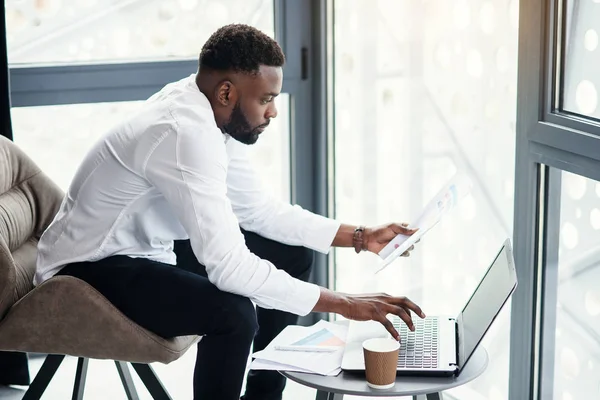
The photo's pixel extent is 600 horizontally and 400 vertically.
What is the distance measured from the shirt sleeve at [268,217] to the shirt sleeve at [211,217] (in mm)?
463

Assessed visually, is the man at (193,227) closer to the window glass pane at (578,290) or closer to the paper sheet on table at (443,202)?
the paper sheet on table at (443,202)

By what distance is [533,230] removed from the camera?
91.4 inches

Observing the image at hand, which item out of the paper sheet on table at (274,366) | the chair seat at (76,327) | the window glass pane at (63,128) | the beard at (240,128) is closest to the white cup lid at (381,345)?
the paper sheet on table at (274,366)

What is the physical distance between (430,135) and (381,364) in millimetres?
1115

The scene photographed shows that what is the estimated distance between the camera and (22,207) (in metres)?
2.53

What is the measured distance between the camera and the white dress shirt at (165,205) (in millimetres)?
2100

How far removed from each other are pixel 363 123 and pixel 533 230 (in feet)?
3.15

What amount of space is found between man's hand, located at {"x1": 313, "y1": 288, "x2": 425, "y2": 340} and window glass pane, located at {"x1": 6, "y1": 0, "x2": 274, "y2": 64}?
1.49 metres

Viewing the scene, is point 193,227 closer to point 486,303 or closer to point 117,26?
point 486,303

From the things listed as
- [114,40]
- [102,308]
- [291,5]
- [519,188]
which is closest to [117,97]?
[114,40]

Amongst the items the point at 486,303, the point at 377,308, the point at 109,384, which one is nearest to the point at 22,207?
the point at 109,384

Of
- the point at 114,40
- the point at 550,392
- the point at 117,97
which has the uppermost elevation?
the point at 114,40

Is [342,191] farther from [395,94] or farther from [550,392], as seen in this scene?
[550,392]

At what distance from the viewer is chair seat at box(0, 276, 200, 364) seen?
7.18ft
